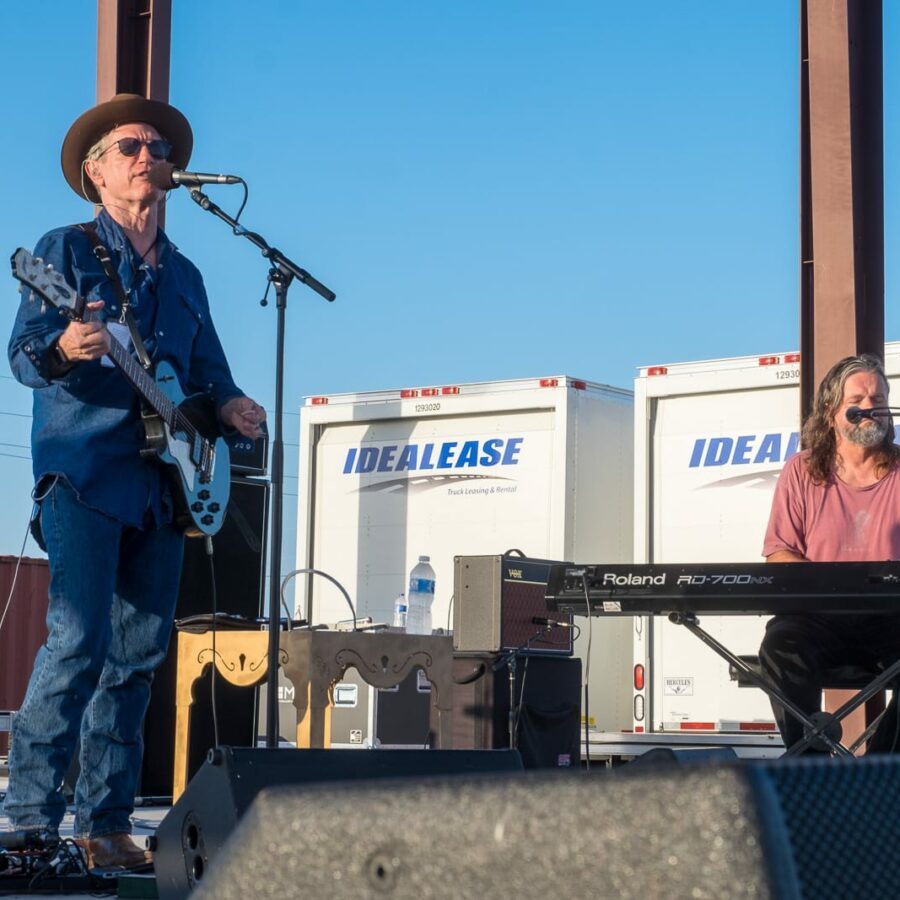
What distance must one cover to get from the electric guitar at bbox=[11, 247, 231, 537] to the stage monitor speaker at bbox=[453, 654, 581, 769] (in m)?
2.45

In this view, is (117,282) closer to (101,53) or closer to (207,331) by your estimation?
(207,331)

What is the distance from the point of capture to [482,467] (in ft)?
33.0

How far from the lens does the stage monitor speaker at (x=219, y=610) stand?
21.6 feet

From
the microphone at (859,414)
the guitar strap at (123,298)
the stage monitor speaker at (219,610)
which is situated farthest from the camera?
the stage monitor speaker at (219,610)

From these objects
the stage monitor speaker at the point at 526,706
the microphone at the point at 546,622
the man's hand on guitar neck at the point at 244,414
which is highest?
the man's hand on guitar neck at the point at 244,414

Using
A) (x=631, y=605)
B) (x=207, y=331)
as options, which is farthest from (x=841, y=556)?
(x=207, y=331)

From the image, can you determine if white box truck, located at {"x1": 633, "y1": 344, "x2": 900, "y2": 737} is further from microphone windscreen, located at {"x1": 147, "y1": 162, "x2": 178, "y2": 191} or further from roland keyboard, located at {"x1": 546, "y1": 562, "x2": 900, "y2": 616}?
microphone windscreen, located at {"x1": 147, "y1": 162, "x2": 178, "y2": 191}

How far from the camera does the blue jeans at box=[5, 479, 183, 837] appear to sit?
351 centimetres

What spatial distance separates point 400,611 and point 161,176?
517 cm

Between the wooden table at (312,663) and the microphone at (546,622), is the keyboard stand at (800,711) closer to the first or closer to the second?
the wooden table at (312,663)

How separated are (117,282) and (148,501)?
1.85ft

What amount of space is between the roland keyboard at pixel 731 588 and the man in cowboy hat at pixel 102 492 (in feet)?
3.49

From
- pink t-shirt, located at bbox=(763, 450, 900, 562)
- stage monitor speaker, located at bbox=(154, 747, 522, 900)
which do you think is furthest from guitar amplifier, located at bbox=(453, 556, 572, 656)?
stage monitor speaker, located at bbox=(154, 747, 522, 900)

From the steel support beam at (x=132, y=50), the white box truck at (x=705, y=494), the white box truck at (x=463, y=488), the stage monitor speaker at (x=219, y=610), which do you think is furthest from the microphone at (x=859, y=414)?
the white box truck at (x=463, y=488)
